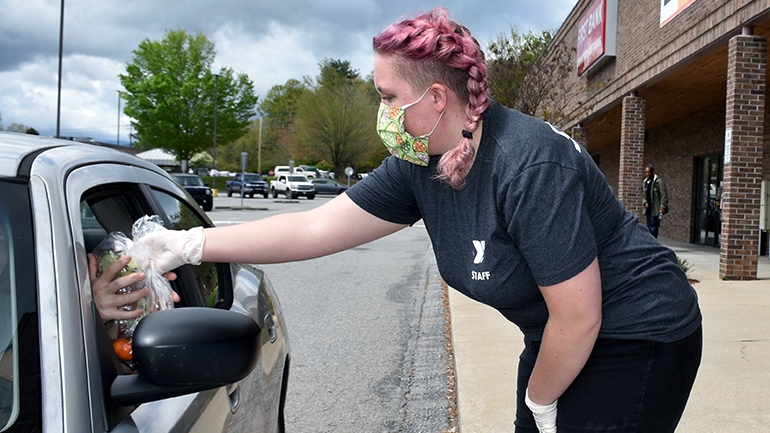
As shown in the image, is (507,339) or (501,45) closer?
(507,339)

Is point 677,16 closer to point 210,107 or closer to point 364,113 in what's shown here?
point 210,107

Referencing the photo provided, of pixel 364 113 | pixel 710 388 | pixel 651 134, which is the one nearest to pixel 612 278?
pixel 710 388

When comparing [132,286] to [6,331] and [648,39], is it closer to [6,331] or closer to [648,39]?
[6,331]

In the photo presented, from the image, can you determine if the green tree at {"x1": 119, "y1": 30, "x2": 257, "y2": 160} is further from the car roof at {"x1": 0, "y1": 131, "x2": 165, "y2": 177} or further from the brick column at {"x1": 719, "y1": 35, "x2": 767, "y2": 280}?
the car roof at {"x1": 0, "y1": 131, "x2": 165, "y2": 177}

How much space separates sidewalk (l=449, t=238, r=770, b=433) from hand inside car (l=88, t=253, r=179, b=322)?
8.72ft

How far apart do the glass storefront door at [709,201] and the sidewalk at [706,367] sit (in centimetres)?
730

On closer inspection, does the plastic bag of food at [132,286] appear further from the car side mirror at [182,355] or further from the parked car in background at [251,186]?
the parked car in background at [251,186]

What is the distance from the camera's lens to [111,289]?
1.71m

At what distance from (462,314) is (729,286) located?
3878 mm

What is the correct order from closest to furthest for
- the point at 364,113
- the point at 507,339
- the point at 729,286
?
the point at 507,339 → the point at 729,286 → the point at 364,113

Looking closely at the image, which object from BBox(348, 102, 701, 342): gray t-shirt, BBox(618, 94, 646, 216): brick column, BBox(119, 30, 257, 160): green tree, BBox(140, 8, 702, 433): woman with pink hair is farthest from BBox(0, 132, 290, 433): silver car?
BBox(119, 30, 257, 160): green tree

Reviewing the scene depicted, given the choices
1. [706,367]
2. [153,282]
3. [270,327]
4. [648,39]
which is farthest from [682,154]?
[153,282]

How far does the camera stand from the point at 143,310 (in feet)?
5.91

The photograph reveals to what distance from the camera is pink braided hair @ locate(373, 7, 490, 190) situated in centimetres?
173
